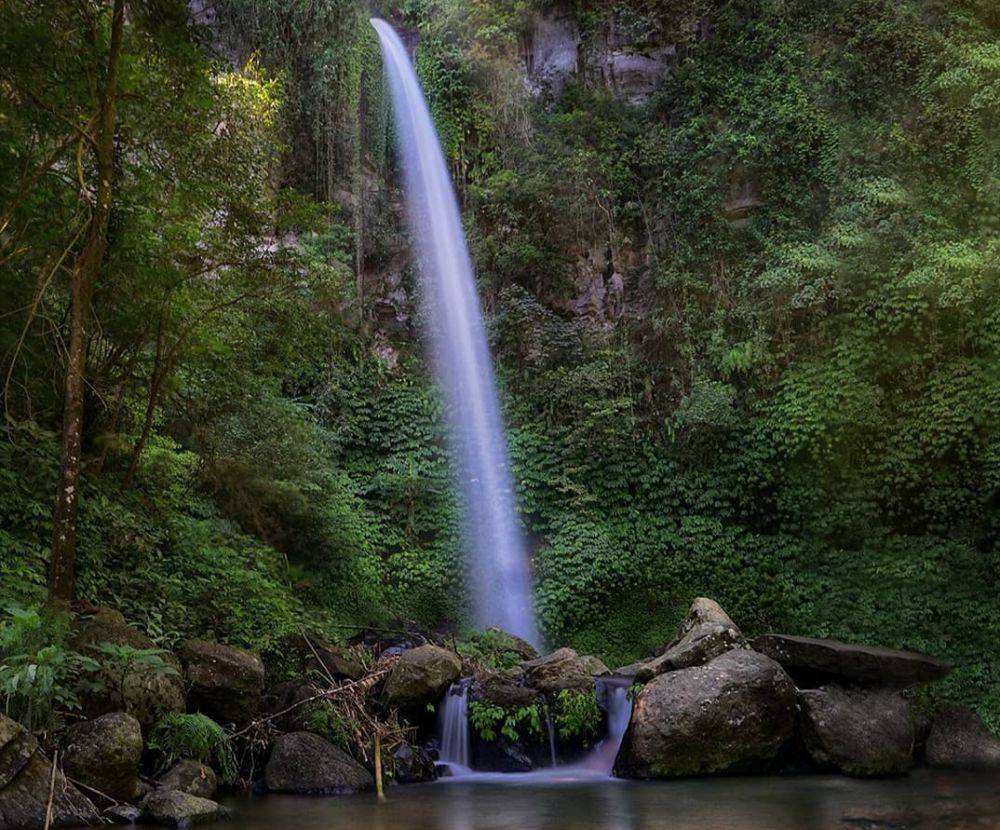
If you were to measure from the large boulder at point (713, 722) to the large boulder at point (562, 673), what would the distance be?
59.1 inches

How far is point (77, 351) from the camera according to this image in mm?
7508

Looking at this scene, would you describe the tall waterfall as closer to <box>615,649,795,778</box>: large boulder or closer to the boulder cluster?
the boulder cluster

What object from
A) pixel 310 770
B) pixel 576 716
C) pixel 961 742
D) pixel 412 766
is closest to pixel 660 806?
pixel 576 716

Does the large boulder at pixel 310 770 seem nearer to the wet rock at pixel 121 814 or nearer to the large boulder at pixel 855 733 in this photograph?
the wet rock at pixel 121 814

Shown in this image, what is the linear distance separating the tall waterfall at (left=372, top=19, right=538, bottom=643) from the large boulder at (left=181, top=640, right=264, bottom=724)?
7.81 meters

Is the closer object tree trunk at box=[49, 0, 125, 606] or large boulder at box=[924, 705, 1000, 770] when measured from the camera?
tree trunk at box=[49, 0, 125, 606]

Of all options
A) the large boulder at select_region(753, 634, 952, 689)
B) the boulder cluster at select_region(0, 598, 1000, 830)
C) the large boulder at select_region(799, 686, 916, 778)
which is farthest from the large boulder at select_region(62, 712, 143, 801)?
the large boulder at select_region(753, 634, 952, 689)

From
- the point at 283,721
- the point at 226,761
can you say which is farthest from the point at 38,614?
the point at 283,721

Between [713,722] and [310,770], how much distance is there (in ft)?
12.8

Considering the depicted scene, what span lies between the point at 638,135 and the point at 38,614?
51.7ft

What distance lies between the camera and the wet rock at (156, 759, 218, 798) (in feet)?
22.6

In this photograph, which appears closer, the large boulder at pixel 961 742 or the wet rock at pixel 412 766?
the wet rock at pixel 412 766

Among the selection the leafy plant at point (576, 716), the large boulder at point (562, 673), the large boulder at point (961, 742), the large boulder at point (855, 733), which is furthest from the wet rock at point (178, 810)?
the large boulder at point (961, 742)

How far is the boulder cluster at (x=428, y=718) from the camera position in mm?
6340
